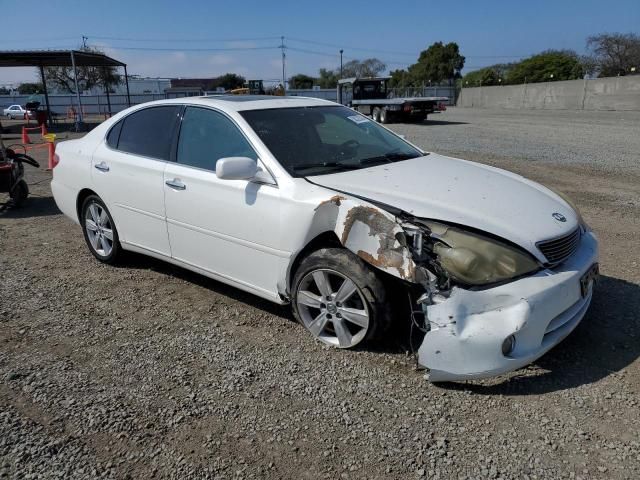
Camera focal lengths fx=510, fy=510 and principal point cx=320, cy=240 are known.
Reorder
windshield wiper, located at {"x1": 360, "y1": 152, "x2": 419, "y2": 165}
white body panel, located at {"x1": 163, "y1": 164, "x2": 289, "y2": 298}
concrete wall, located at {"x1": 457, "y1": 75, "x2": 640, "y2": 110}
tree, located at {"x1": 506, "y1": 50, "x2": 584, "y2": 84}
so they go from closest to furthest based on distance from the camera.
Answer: white body panel, located at {"x1": 163, "y1": 164, "x2": 289, "y2": 298} → windshield wiper, located at {"x1": 360, "y1": 152, "x2": 419, "y2": 165} → concrete wall, located at {"x1": 457, "y1": 75, "x2": 640, "y2": 110} → tree, located at {"x1": 506, "y1": 50, "x2": 584, "y2": 84}

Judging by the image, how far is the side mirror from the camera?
3.36 metres

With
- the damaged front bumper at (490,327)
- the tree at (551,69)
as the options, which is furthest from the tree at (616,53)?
the damaged front bumper at (490,327)

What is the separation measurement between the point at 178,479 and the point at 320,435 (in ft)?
2.34

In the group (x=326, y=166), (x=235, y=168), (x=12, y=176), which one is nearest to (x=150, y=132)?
(x=235, y=168)

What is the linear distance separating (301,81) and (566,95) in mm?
49552

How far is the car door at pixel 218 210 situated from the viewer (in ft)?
11.5

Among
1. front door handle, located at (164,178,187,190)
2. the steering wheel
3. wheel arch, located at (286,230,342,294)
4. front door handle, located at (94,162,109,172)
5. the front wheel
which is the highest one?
the steering wheel

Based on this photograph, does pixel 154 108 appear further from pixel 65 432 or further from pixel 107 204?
pixel 65 432

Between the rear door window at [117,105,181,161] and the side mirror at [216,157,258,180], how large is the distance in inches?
40.0

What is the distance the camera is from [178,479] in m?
2.34

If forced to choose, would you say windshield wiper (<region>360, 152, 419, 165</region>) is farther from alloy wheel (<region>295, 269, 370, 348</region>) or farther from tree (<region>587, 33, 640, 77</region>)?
tree (<region>587, 33, 640, 77</region>)

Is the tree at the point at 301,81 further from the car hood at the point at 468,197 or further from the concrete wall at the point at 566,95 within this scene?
the car hood at the point at 468,197

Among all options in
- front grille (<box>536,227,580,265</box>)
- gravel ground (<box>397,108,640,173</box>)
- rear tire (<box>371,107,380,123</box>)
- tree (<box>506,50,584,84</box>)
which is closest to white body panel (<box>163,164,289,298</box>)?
front grille (<box>536,227,580,265</box>)

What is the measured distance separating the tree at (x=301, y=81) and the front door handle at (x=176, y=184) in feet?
245
